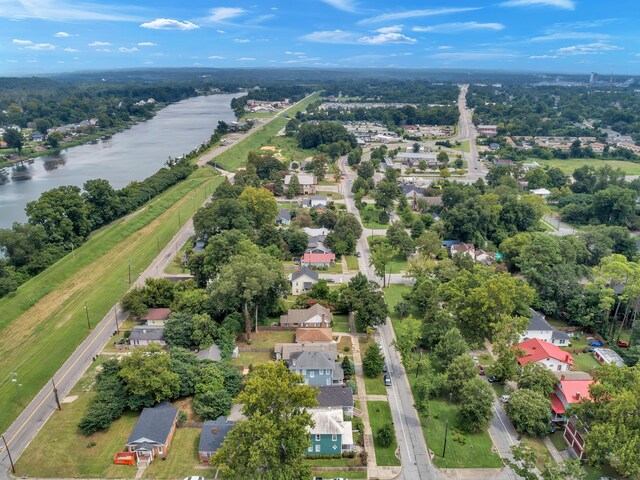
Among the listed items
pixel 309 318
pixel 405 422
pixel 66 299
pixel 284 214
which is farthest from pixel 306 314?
pixel 284 214

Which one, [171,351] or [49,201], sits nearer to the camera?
[171,351]

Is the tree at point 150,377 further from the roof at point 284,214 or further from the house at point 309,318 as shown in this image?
the roof at point 284,214

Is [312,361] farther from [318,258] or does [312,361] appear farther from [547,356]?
[318,258]

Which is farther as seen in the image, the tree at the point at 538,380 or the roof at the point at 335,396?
the tree at the point at 538,380

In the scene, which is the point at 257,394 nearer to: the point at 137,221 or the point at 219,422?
the point at 219,422

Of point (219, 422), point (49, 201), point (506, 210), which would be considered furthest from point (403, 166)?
point (219, 422)

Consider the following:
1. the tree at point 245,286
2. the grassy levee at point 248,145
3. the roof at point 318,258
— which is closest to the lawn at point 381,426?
the tree at point 245,286

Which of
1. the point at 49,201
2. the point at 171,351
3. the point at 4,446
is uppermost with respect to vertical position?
the point at 49,201
